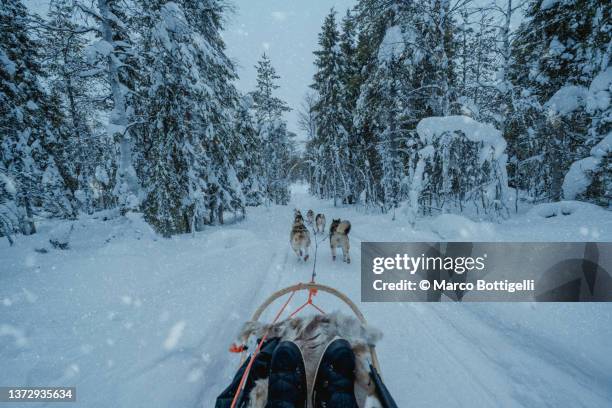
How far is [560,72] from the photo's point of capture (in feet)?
29.4

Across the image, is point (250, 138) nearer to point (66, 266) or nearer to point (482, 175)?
point (66, 266)

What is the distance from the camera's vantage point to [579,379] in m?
2.55

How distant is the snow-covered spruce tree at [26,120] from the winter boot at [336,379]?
11624 mm

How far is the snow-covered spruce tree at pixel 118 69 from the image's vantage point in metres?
7.22

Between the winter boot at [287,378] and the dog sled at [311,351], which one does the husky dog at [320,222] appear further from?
the winter boot at [287,378]

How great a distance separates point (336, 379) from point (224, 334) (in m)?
2.08

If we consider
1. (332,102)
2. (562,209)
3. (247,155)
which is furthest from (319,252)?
(332,102)

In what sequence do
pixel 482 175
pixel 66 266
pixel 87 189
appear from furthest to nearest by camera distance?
pixel 87 189 → pixel 482 175 → pixel 66 266

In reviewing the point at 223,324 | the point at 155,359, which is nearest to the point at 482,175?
the point at 223,324

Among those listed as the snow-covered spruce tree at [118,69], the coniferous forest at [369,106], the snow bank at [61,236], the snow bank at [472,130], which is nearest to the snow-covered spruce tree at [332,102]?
the coniferous forest at [369,106]

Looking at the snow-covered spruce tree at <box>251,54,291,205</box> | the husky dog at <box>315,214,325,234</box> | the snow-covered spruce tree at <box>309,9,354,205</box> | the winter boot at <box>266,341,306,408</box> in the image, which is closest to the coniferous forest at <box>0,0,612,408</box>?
the winter boot at <box>266,341,306,408</box>

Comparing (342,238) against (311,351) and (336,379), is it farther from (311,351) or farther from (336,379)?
(336,379)

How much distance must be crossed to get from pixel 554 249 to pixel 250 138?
1540 cm

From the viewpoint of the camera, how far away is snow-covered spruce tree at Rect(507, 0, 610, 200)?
684cm
